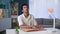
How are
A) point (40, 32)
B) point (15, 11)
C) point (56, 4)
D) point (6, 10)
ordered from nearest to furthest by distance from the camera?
1. point (40, 32)
2. point (6, 10)
3. point (15, 11)
4. point (56, 4)

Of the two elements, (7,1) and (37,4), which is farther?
(37,4)

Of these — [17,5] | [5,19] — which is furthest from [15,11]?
[5,19]

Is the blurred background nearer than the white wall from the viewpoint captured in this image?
Yes

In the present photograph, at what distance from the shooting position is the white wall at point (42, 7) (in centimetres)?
535

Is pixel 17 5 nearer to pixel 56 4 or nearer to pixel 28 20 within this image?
pixel 56 4

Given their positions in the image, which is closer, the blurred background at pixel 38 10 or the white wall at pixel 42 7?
the blurred background at pixel 38 10

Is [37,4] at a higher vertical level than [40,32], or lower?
higher

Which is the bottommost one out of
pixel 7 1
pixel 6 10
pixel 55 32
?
pixel 55 32

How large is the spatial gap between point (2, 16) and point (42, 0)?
1994mm

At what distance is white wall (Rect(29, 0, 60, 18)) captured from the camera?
5.35 m

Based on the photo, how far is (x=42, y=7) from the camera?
213 inches

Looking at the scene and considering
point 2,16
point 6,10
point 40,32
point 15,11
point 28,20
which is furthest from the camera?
point 15,11

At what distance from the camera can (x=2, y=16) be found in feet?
12.9

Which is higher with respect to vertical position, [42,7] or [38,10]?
[42,7]
